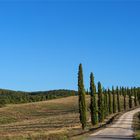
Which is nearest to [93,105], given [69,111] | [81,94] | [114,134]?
[81,94]

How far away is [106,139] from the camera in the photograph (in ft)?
112

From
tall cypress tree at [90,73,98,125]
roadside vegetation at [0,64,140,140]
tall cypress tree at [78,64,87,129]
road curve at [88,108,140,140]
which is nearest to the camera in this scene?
road curve at [88,108,140,140]

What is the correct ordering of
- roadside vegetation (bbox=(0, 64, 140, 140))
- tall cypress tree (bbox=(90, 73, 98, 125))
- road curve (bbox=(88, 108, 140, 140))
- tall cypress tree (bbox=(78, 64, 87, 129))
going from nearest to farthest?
road curve (bbox=(88, 108, 140, 140)) < tall cypress tree (bbox=(78, 64, 87, 129)) < roadside vegetation (bbox=(0, 64, 140, 140)) < tall cypress tree (bbox=(90, 73, 98, 125))

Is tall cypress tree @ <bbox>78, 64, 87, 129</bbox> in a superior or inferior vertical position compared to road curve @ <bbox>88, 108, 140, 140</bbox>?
superior

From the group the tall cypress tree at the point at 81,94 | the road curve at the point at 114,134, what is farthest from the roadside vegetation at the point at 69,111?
the road curve at the point at 114,134

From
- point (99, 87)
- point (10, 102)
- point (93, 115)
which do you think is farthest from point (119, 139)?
point (10, 102)

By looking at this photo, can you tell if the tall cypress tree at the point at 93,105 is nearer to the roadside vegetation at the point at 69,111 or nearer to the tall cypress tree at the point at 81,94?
the roadside vegetation at the point at 69,111

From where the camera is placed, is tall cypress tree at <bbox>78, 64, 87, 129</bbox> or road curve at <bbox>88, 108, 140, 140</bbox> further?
tall cypress tree at <bbox>78, 64, 87, 129</bbox>

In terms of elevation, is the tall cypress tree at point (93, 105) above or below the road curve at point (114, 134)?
above

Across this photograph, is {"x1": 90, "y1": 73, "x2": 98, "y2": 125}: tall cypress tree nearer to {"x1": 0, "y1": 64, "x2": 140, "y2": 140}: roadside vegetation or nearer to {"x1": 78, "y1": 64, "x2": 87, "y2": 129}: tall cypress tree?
{"x1": 0, "y1": 64, "x2": 140, "y2": 140}: roadside vegetation

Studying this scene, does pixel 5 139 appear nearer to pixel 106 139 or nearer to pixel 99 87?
pixel 106 139

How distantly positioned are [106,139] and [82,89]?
984 inches

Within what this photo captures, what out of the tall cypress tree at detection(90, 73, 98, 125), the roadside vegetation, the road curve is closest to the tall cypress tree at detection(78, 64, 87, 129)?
the roadside vegetation

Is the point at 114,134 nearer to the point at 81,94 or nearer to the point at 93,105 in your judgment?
the point at 81,94
